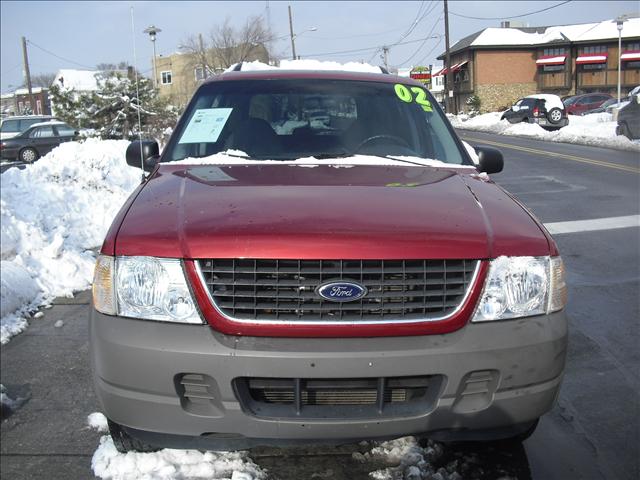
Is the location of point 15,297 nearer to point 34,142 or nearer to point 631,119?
point 631,119

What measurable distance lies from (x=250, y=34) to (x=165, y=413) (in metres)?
58.1

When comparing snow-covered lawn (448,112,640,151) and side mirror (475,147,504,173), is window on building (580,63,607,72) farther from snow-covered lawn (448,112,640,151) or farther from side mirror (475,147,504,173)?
side mirror (475,147,504,173)

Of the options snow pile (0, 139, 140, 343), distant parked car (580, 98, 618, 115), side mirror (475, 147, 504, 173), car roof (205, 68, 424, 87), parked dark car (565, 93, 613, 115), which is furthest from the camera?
parked dark car (565, 93, 613, 115)

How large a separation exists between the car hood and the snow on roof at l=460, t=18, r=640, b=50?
53.6 m

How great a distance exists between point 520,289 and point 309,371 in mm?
903

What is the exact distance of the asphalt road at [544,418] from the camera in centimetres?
292

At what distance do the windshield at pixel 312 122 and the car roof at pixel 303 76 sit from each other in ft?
0.16

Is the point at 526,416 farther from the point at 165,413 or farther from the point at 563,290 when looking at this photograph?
the point at 165,413

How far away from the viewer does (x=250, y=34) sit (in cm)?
5681

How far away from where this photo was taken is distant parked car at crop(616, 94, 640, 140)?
62.4 feet

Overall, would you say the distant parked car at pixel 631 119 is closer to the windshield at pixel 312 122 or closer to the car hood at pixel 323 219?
the windshield at pixel 312 122

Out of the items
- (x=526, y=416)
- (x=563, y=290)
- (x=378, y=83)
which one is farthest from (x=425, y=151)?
(x=526, y=416)

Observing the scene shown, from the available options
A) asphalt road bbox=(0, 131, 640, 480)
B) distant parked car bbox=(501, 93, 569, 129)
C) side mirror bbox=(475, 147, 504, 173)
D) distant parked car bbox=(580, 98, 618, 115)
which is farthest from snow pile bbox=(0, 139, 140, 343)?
distant parked car bbox=(580, 98, 618, 115)

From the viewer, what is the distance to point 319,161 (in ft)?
11.4
